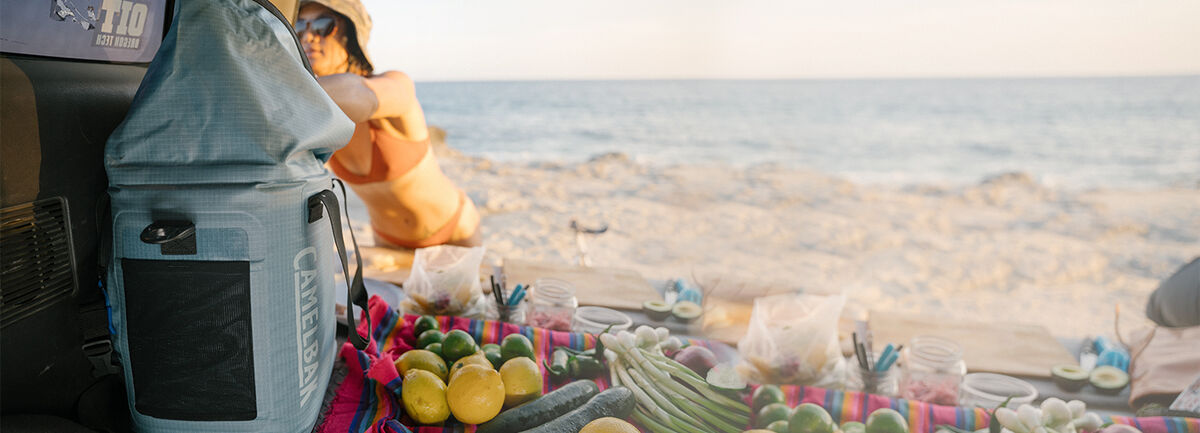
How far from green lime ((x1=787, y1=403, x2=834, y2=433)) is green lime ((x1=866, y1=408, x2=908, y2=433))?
8 cm

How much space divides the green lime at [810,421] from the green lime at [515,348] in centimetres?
54

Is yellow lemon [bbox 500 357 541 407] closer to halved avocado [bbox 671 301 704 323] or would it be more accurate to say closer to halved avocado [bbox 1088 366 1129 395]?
halved avocado [bbox 671 301 704 323]

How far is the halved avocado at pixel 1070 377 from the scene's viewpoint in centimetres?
128

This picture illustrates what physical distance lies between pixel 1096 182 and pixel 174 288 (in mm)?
16583

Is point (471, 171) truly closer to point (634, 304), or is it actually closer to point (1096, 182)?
point (634, 304)

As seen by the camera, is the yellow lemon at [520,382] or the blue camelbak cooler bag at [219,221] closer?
the blue camelbak cooler bag at [219,221]

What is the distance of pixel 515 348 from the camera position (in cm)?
133

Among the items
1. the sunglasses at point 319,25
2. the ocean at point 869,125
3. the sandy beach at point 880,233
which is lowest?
the sandy beach at point 880,233

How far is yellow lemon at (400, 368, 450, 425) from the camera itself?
3.73 ft

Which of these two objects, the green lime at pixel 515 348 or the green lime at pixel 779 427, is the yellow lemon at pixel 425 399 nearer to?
the green lime at pixel 515 348

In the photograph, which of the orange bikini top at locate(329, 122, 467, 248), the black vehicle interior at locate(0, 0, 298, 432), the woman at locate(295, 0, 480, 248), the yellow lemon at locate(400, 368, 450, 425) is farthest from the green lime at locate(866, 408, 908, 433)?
the orange bikini top at locate(329, 122, 467, 248)

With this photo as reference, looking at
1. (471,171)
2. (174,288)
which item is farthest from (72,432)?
(471,171)

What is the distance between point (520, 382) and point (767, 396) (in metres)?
0.47

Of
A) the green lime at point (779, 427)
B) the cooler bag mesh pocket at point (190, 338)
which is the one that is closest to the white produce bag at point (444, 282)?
the cooler bag mesh pocket at point (190, 338)
